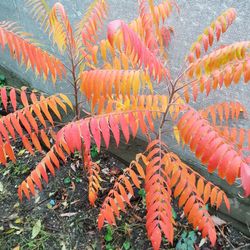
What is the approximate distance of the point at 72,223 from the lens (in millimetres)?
3129

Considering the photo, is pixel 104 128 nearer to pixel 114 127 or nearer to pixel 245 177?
pixel 114 127

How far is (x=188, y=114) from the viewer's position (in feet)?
5.92

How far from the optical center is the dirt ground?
2953 millimetres

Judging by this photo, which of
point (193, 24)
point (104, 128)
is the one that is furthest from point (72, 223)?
point (193, 24)

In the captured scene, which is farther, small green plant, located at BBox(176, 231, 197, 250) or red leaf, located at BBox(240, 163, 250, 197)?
small green plant, located at BBox(176, 231, 197, 250)

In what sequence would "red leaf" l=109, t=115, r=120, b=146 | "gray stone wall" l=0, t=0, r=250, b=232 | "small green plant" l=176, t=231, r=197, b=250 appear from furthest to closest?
"small green plant" l=176, t=231, r=197, b=250 < "gray stone wall" l=0, t=0, r=250, b=232 < "red leaf" l=109, t=115, r=120, b=146

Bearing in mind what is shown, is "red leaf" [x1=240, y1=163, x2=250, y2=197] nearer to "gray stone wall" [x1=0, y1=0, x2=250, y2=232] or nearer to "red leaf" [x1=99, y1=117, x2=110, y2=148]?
"red leaf" [x1=99, y1=117, x2=110, y2=148]

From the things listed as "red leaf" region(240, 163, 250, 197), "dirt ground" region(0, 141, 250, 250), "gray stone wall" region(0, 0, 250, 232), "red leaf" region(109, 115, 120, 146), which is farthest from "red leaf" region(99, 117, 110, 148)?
"dirt ground" region(0, 141, 250, 250)

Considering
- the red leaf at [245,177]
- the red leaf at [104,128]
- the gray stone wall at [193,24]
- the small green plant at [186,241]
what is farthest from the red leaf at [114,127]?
the small green plant at [186,241]

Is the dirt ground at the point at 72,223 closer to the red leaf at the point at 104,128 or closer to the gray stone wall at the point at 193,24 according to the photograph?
the gray stone wall at the point at 193,24

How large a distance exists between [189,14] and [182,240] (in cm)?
189

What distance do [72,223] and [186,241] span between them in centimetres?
104

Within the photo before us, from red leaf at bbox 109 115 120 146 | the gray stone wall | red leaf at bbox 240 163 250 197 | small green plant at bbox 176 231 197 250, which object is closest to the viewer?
red leaf at bbox 240 163 250 197

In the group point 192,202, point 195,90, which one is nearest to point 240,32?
point 195,90
